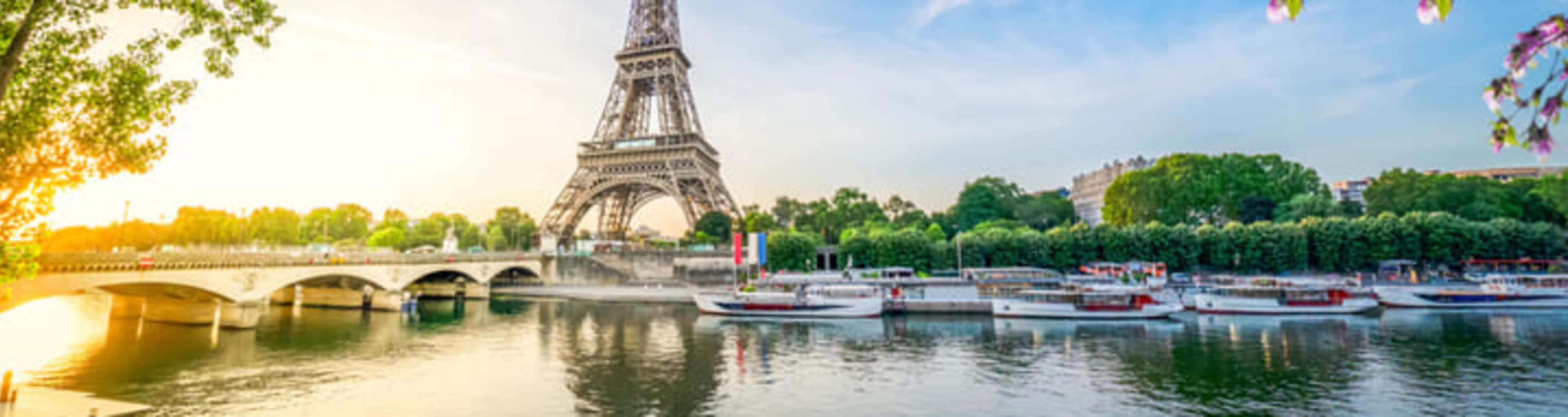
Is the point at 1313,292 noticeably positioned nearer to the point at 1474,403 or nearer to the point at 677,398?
the point at 1474,403

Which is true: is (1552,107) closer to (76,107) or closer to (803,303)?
(76,107)

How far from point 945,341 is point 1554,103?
73.6ft

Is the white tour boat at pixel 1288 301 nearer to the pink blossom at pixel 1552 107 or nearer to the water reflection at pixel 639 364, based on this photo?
the water reflection at pixel 639 364

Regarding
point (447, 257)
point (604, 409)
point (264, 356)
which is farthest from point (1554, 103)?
point (447, 257)

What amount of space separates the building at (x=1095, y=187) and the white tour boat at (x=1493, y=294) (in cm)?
6623

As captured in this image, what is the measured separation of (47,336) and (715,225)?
38893 mm

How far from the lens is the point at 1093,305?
30.8 metres

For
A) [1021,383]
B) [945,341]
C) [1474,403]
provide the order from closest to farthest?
[1474,403] < [1021,383] < [945,341]

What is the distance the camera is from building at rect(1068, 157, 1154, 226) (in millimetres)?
103188

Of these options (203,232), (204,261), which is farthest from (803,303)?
(203,232)

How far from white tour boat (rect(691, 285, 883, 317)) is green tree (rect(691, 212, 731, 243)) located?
20852 mm

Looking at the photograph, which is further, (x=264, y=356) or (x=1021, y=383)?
(x=264, y=356)

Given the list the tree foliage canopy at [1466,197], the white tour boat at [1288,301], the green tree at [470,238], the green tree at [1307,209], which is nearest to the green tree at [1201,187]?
the green tree at [1307,209]

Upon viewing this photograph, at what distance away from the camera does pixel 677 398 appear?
1556cm
